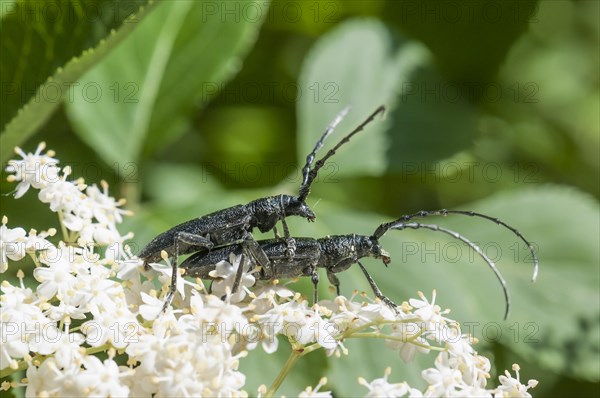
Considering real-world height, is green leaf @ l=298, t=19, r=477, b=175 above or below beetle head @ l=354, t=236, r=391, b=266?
above

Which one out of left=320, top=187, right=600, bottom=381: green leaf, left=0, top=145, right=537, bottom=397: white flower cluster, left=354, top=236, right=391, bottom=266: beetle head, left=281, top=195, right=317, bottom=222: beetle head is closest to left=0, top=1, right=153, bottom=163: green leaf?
left=0, top=145, right=537, bottom=397: white flower cluster

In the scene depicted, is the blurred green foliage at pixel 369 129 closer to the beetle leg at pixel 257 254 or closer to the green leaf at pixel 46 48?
the green leaf at pixel 46 48

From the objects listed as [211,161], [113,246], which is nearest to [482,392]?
[113,246]

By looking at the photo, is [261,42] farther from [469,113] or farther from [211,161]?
[469,113]

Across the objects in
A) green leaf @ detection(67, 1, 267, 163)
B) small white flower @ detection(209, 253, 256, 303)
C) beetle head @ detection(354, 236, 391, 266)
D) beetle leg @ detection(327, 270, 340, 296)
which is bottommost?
small white flower @ detection(209, 253, 256, 303)

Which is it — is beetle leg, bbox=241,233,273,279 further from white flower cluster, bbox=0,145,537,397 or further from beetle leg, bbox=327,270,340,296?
beetle leg, bbox=327,270,340,296

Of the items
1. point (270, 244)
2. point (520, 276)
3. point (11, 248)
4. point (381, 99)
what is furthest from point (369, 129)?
point (11, 248)

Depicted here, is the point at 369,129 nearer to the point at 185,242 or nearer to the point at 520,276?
the point at 520,276

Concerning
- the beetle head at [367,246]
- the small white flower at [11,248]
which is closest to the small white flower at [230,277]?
the beetle head at [367,246]
